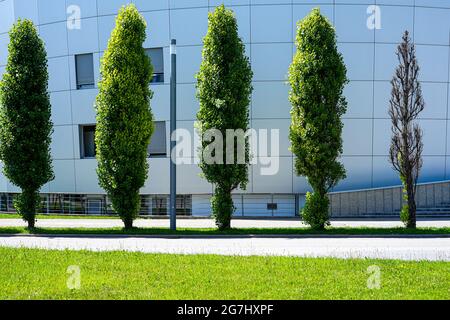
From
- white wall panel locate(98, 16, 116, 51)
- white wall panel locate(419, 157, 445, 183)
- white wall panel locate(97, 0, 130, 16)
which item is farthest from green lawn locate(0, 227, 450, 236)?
white wall panel locate(97, 0, 130, 16)

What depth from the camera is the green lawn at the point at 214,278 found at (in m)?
7.03

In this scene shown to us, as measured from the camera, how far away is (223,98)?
1714 cm

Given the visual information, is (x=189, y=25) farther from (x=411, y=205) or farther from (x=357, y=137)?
(x=411, y=205)

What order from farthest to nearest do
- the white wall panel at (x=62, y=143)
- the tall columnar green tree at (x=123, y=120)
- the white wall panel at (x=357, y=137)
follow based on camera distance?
the white wall panel at (x=62, y=143)
the white wall panel at (x=357, y=137)
the tall columnar green tree at (x=123, y=120)

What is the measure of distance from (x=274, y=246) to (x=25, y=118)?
11.9 metres

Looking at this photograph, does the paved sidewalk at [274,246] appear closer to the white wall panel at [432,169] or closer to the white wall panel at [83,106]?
the white wall panel at [432,169]

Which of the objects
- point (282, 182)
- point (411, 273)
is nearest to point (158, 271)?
point (411, 273)

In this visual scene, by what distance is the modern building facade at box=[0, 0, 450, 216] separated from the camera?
22.2 meters

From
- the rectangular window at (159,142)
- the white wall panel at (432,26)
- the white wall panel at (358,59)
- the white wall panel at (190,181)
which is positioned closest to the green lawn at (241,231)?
the white wall panel at (190,181)

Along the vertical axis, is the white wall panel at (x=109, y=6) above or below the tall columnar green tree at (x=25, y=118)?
above

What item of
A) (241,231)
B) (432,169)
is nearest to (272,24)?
(241,231)

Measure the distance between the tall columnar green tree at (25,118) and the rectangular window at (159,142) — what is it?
6.50 meters

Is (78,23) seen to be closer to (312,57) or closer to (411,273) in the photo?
(312,57)

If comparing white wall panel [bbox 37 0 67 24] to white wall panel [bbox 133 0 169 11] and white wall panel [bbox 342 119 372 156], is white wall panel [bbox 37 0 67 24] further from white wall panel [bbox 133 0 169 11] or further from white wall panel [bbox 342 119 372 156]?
white wall panel [bbox 342 119 372 156]
